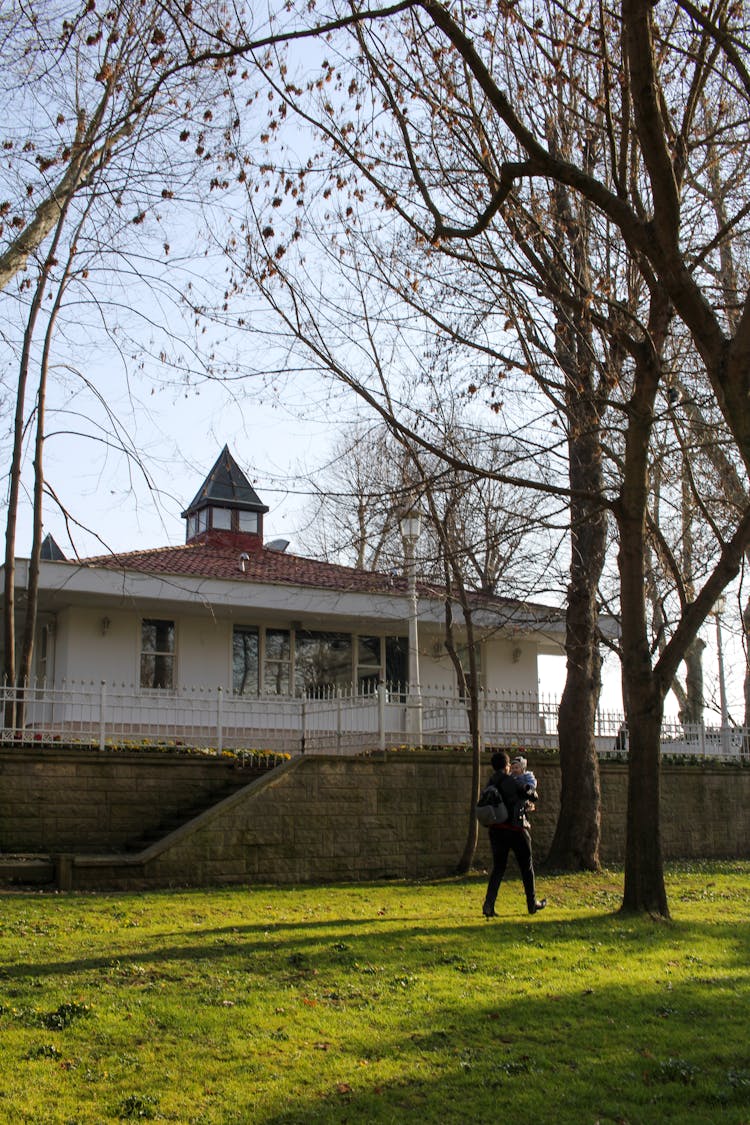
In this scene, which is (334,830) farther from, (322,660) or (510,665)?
(510,665)

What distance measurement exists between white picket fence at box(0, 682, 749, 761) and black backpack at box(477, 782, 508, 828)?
5.50m

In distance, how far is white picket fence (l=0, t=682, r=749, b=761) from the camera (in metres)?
Answer: 17.5

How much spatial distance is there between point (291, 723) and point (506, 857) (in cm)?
829

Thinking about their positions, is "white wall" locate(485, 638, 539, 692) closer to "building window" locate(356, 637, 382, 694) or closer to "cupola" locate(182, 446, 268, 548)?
"building window" locate(356, 637, 382, 694)

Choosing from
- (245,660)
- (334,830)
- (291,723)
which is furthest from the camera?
(245,660)

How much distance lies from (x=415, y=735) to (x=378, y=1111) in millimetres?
12293

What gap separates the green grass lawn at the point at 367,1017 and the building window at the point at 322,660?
42.3ft

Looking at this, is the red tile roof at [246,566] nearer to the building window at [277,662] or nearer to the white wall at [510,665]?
the building window at [277,662]

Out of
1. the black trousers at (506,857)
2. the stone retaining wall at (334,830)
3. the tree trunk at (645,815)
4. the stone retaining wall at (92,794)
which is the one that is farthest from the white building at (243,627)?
the tree trunk at (645,815)

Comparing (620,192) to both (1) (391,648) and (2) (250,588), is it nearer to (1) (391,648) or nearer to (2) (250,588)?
(2) (250,588)

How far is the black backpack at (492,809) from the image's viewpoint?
38.2ft

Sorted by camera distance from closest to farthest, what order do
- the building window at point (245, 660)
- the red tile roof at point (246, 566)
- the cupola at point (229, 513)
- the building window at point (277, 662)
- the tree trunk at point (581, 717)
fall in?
the tree trunk at point (581, 717) → the red tile roof at point (246, 566) → the building window at point (245, 660) → the building window at point (277, 662) → the cupola at point (229, 513)

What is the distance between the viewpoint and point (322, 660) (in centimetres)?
2502

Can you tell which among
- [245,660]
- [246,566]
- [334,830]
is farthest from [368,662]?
[334,830]
